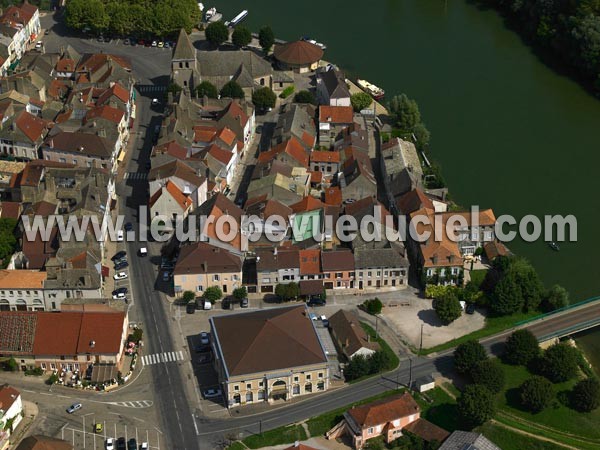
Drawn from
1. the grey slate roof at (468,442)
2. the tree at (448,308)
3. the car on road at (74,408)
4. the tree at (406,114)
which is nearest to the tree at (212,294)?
the car on road at (74,408)

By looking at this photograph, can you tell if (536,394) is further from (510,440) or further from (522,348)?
(522,348)

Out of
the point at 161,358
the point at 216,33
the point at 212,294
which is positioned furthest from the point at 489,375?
the point at 216,33

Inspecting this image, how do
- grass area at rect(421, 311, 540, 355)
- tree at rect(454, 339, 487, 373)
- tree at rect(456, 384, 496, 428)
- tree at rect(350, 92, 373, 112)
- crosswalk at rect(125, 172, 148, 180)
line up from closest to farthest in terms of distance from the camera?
tree at rect(456, 384, 496, 428), tree at rect(454, 339, 487, 373), grass area at rect(421, 311, 540, 355), crosswalk at rect(125, 172, 148, 180), tree at rect(350, 92, 373, 112)

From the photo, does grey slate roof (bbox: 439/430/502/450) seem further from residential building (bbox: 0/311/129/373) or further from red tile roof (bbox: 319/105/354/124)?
red tile roof (bbox: 319/105/354/124)

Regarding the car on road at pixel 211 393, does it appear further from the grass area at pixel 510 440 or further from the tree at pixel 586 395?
the tree at pixel 586 395

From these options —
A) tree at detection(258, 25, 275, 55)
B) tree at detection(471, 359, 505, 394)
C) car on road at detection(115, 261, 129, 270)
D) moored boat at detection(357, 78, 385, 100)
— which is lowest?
tree at detection(471, 359, 505, 394)

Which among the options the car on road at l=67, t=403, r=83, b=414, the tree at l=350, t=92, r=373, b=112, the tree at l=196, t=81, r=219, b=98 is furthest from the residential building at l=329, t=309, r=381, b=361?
the tree at l=196, t=81, r=219, b=98

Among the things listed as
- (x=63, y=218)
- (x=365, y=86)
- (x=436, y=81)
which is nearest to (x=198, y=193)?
(x=63, y=218)
